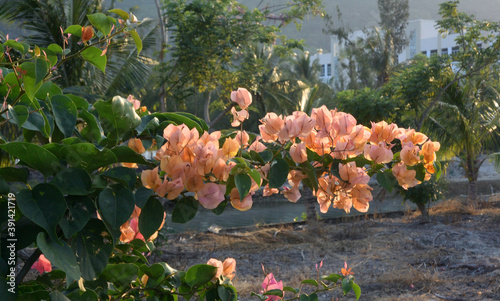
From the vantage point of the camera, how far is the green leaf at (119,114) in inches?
28.4

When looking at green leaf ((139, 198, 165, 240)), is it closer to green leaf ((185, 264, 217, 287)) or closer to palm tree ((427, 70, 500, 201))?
green leaf ((185, 264, 217, 287))

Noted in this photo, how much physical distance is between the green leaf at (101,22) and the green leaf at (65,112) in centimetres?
12

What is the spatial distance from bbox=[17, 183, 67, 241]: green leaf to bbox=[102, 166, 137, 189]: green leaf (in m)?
0.08

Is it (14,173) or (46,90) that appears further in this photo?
(46,90)

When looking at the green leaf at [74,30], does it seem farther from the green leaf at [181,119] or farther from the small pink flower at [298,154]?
the small pink flower at [298,154]

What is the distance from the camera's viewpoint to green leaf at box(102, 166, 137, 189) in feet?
2.09

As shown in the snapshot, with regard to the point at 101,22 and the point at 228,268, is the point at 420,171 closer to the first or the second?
the point at 228,268

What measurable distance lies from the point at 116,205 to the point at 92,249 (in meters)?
0.10

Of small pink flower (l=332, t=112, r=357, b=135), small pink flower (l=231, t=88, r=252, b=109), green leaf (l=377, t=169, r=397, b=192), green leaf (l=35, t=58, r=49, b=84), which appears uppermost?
green leaf (l=35, t=58, r=49, b=84)

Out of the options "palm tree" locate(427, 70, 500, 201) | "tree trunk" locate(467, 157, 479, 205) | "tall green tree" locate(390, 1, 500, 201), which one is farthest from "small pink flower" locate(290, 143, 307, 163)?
"tree trunk" locate(467, 157, 479, 205)

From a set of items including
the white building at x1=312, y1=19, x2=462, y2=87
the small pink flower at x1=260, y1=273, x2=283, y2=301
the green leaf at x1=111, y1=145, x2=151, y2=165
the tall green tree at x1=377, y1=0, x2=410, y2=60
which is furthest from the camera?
the white building at x1=312, y1=19, x2=462, y2=87

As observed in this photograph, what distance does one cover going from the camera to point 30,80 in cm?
63

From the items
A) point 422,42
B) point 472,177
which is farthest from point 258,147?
point 422,42

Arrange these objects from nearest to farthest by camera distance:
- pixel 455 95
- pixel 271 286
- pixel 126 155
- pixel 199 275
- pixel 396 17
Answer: pixel 126 155 → pixel 199 275 → pixel 271 286 → pixel 455 95 → pixel 396 17
